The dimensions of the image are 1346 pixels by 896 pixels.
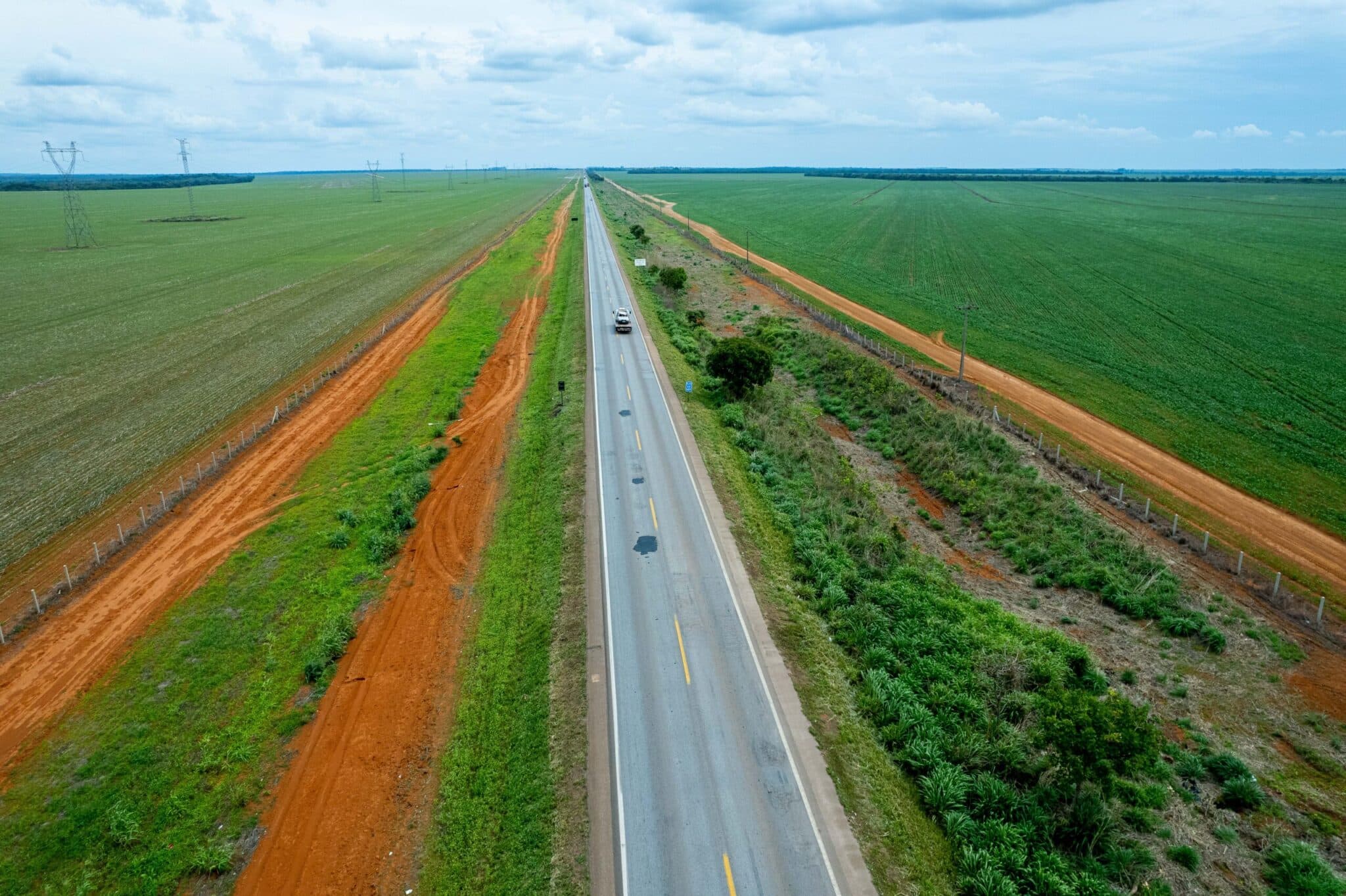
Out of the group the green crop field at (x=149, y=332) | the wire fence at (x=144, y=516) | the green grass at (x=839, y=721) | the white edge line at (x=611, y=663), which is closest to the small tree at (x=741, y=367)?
the white edge line at (x=611, y=663)

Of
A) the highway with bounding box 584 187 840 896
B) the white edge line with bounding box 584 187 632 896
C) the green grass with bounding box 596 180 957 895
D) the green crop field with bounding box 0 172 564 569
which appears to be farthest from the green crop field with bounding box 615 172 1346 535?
the green crop field with bounding box 0 172 564 569

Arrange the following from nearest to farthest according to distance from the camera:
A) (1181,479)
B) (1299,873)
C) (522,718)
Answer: (1299,873) < (522,718) < (1181,479)

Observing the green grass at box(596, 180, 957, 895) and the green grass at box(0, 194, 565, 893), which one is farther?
the green grass at box(0, 194, 565, 893)

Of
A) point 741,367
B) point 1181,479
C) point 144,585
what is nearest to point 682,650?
point 144,585

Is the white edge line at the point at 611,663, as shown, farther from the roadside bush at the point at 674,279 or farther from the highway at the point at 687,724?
the roadside bush at the point at 674,279

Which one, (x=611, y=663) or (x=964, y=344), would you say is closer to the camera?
(x=611, y=663)

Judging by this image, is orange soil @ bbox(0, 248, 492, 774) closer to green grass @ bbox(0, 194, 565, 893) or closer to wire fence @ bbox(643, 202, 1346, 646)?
green grass @ bbox(0, 194, 565, 893)

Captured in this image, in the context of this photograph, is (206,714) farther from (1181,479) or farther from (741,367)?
(1181,479)
